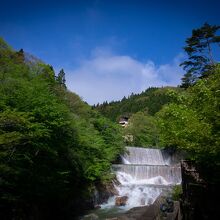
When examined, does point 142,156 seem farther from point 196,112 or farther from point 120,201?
point 196,112

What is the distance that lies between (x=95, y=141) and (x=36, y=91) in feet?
35.7

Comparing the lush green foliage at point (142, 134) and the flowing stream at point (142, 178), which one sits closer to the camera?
the flowing stream at point (142, 178)

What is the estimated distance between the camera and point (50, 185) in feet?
48.9

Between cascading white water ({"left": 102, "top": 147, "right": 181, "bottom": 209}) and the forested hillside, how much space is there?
668 centimetres

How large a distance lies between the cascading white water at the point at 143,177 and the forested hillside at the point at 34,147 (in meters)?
6.68

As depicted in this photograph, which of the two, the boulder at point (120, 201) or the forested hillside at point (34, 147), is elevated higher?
the forested hillside at point (34, 147)

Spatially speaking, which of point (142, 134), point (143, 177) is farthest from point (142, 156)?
point (142, 134)

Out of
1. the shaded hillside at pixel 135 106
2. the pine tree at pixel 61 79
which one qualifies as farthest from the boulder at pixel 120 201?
the shaded hillside at pixel 135 106

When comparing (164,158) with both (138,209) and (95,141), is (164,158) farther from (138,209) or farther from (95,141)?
(138,209)

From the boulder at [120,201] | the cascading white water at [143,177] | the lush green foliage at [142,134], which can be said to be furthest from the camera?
the lush green foliage at [142,134]

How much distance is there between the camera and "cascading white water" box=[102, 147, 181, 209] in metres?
25.8

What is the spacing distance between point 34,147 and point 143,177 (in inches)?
848

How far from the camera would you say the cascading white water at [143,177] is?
84.7 feet

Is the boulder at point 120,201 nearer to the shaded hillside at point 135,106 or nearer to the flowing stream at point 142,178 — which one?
the flowing stream at point 142,178
